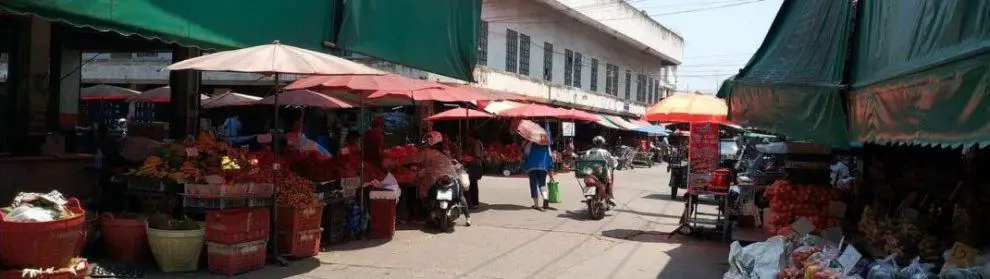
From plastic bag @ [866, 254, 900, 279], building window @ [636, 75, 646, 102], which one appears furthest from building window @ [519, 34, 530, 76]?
plastic bag @ [866, 254, 900, 279]

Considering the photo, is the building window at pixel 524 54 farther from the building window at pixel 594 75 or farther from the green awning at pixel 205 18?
the green awning at pixel 205 18

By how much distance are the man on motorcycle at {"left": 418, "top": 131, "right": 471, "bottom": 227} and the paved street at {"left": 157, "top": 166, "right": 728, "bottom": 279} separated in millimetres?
570

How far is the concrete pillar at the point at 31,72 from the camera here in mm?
10156

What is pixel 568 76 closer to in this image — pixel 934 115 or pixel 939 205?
pixel 939 205

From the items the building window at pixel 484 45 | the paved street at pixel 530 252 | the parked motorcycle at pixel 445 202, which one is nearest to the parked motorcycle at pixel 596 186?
the paved street at pixel 530 252

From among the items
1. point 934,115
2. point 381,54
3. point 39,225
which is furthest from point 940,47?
point 381,54

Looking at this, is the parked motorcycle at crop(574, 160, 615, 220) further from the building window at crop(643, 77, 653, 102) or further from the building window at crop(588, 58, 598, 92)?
the building window at crop(643, 77, 653, 102)

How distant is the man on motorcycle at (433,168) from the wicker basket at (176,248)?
4482mm

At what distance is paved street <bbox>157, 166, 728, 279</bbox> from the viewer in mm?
7914

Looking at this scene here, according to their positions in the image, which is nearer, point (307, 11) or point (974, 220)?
point (974, 220)

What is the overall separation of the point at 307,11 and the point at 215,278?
425cm

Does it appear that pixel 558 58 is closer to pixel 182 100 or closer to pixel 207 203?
pixel 182 100

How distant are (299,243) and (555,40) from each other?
2393cm

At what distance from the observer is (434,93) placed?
424 inches
